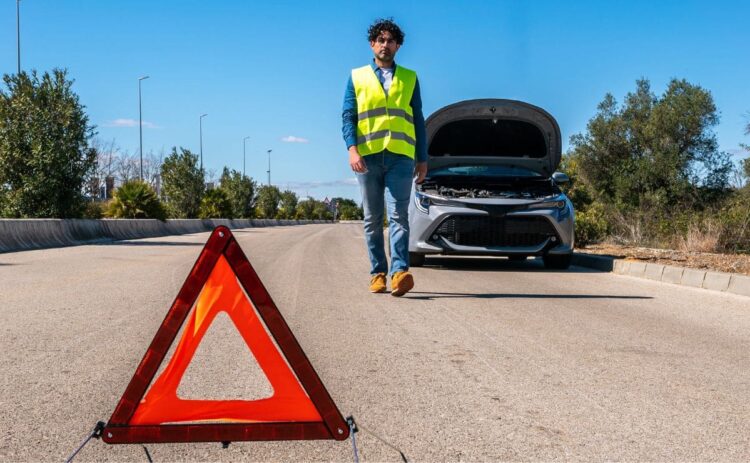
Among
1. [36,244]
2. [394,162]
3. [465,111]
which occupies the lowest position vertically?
[36,244]

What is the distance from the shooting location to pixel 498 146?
11789 mm

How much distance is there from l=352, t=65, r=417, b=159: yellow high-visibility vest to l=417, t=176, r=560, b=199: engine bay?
3.10 m

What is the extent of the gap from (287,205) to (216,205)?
75.6m

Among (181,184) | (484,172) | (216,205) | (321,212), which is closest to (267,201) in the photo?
(216,205)

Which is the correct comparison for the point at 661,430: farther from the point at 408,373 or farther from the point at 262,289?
the point at 262,289

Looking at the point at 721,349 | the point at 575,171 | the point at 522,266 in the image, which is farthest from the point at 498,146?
the point at 575,171

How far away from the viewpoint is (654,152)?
35375 mm

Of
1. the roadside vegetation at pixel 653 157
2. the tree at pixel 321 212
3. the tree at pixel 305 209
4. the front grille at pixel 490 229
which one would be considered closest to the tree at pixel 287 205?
the tree at pixel 305 209

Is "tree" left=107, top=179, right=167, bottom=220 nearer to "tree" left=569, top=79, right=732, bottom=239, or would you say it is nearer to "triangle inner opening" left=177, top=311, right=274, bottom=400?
"tree" left=569, top=79, right=732, bottom=239

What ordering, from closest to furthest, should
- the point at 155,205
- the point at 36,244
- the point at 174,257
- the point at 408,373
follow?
the point at 408,373
the point at 174,257
the point at 36,244
the point at 155,205

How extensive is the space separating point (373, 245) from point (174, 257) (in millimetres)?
6795

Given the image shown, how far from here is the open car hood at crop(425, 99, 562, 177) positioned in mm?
11148

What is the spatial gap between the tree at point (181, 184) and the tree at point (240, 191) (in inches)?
790

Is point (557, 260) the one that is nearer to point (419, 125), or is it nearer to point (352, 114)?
point (419, 125)
